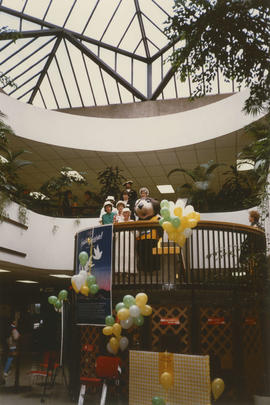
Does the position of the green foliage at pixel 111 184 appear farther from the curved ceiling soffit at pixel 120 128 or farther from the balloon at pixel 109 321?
the balloon at pixel 109 321

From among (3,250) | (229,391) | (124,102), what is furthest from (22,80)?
(229,391)

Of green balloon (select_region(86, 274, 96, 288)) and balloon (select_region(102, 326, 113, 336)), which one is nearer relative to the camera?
balloon (select_region(102, 326, 113, 336))

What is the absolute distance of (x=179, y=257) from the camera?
23.7 feet

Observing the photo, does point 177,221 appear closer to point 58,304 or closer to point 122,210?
point 122,210

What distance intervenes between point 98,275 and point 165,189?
9.36 metres

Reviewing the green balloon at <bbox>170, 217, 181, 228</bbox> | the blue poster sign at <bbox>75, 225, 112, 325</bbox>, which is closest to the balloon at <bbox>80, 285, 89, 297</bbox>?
the blue poster sign at <bbox>75, 225, 112, 325</bbox>

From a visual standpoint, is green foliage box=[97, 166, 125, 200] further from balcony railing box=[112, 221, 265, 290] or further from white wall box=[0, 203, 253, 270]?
balcony railing box=[112, 221, 265, 290]

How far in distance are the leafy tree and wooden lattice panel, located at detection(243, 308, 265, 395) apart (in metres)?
3.78

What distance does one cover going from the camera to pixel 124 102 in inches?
613

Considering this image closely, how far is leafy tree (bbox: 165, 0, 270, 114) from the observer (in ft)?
17.4

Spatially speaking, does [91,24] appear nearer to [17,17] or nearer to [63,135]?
[17,17]

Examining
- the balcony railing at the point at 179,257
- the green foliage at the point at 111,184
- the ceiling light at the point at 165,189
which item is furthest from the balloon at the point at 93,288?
the ceiling light at the point at 165,189

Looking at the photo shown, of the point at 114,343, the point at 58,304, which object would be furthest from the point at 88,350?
the point at 114,343

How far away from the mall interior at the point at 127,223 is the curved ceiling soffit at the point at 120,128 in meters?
0.04
